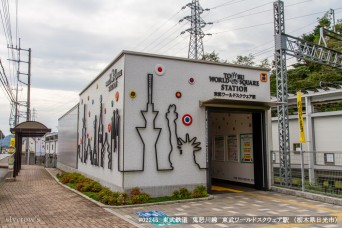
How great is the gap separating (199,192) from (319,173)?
13.2 feet

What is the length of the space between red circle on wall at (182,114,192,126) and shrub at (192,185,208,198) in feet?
7.17

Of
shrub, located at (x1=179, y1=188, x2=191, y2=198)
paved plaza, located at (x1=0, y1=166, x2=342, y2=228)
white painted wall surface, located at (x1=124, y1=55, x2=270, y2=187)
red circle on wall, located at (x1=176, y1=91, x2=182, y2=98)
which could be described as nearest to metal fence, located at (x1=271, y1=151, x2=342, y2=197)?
paved plaza, located at (x1=0, y1=166, x2=342, y2=228)

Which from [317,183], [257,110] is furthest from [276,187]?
[257,110]

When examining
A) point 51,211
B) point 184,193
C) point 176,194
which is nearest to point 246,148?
point 184,193

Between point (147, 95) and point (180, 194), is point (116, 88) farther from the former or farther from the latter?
point (180, 194)

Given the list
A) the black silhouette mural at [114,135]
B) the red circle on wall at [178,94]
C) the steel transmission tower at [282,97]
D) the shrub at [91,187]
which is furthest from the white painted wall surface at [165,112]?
the steel transmission tower at [282,97]

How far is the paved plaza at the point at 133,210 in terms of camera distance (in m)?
7.32

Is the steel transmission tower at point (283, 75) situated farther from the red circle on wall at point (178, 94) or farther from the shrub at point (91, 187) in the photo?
the shrub at point (91, 187)

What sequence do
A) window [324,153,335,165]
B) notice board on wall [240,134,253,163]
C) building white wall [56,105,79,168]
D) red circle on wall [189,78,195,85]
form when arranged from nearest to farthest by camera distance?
window [324,153,335,165] → red circle on wall [189,78,195,85] → notice board on wall [240,134,253,163] → building white wall [56,105,79,168]

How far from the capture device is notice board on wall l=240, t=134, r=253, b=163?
12922mm

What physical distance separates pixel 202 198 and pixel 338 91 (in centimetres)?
874

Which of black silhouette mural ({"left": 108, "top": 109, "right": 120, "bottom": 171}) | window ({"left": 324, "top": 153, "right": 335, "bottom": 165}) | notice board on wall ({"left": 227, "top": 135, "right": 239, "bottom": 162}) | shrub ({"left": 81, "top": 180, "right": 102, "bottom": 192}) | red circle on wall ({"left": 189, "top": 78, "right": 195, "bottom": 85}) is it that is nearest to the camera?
window ({"left": 324, "top": 153, "right": 335, "bottom": 165})

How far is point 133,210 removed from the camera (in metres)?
8.76

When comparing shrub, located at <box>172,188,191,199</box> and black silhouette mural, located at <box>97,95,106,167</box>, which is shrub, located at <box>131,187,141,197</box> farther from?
black silhouette mural, located at <box>97,95,106,167</box>
